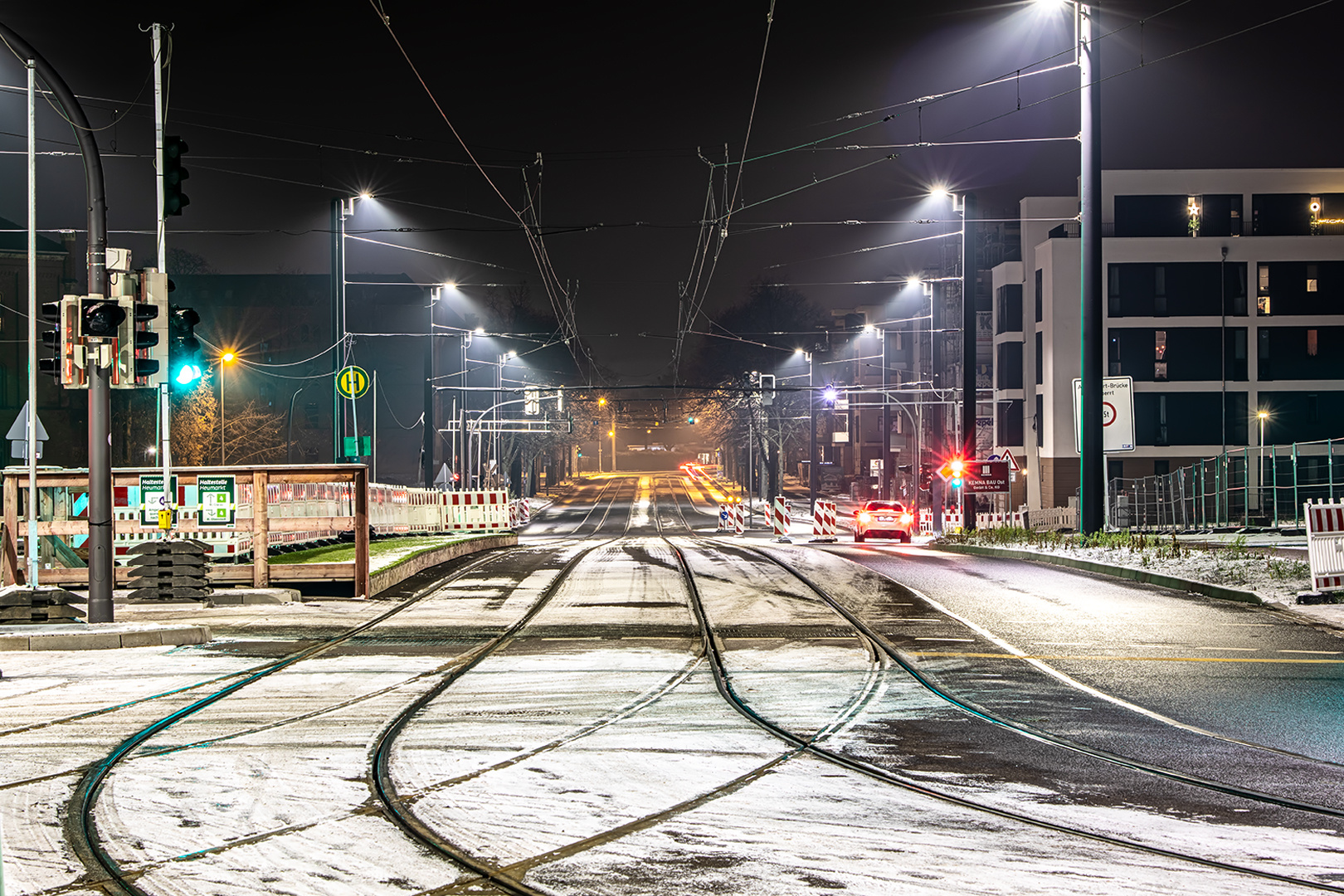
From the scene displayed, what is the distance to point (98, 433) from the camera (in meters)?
14.1

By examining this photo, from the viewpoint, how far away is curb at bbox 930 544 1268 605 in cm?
1684

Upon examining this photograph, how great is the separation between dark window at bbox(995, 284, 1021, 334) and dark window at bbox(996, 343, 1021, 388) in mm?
878

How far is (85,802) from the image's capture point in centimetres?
662

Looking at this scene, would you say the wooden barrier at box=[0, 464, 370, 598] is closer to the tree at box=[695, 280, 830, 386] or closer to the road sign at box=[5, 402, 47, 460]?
the road sign at box=[5, 402, 47, 460]

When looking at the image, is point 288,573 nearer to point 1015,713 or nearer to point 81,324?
point 81,324

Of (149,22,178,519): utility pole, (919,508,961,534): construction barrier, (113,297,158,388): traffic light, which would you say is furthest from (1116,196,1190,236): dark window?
(113,297,158,388): traffic light

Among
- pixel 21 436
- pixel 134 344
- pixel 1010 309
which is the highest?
pixel 1010 309

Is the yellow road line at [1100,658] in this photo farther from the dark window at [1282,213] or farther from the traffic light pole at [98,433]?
the dark window at [1282,213]

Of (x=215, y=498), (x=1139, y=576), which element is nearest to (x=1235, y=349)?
(x=1139, y=576)

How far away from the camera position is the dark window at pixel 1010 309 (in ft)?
227

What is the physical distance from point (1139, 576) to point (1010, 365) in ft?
167

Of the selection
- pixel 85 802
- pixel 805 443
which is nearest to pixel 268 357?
pixel 805 443

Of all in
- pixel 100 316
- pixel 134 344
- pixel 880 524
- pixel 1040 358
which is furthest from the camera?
pixel 1040 358

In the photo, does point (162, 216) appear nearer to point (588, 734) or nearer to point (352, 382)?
point (352, 382)
